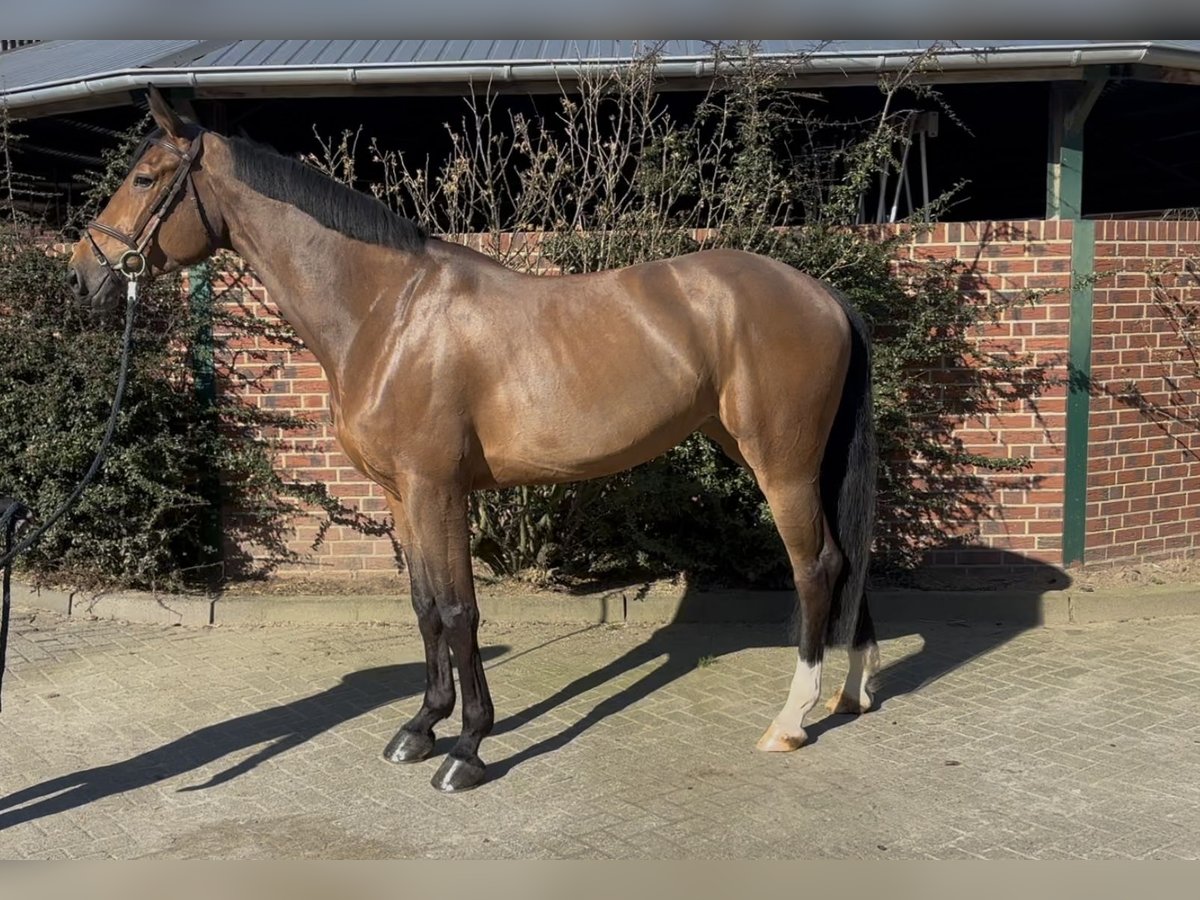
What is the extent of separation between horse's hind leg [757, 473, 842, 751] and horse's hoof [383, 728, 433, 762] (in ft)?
4.20

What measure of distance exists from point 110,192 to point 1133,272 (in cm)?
600

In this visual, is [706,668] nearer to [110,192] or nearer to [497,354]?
[497,354]

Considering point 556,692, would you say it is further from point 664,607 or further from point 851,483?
point 851,483

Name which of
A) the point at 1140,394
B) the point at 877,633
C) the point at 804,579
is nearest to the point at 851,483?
the point at 804,579

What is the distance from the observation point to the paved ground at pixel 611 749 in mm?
3057

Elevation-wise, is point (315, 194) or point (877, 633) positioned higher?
point (315, 194)

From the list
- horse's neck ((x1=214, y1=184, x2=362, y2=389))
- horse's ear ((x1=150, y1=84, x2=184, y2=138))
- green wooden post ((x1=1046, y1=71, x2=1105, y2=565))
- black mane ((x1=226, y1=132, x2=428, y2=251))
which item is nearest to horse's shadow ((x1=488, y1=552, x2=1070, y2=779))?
green wooden post ((x1=1046, y1=71, x2=1105, y2=565))

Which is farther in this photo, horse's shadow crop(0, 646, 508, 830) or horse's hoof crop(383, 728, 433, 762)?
horse's hoof crop(383, 728, 433, 762)

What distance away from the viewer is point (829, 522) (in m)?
3.96

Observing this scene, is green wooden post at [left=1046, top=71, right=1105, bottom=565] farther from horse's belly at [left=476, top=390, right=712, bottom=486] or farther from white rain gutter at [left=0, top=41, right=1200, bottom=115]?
horse's belly at [left=476, top=390, right=712, bottom=486]

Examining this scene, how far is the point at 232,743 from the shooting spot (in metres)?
3.82

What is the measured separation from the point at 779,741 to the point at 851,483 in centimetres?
106

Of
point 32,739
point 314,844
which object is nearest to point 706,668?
point 314,844

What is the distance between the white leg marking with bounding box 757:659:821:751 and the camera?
3.74m
